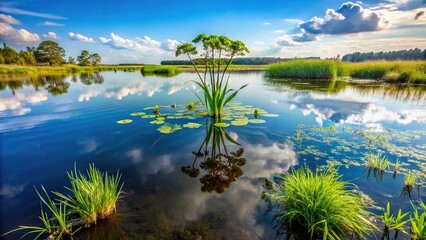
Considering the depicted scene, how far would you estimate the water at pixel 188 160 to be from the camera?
3408mm

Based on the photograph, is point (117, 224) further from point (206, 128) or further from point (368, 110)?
point (368, 110)

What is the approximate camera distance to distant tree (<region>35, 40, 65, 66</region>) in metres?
75.6

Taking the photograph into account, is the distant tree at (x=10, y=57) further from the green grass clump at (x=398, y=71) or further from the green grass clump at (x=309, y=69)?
the green grass clump at (x=398, y=71)

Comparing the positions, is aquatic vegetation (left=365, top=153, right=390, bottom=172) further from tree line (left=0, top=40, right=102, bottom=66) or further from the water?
tree line (left=0, top=40, right=102, bottom=66)

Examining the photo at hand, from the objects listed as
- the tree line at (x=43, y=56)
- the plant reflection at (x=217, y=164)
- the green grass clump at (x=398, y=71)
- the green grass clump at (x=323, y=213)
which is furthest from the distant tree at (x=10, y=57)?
the green grass clump at (x=398, y=71)

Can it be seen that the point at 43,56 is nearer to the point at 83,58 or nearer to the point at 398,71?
the point at 83,58

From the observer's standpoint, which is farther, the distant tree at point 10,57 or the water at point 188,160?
the distant tree at point 10,57

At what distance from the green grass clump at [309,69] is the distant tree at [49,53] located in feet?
280

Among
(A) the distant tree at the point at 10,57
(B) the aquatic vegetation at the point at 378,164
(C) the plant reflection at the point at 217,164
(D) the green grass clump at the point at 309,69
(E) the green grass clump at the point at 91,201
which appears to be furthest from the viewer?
(A) the distant tree at the point at 10,57

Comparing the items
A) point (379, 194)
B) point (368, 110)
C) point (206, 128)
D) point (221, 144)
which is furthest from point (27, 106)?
point (368, 110)

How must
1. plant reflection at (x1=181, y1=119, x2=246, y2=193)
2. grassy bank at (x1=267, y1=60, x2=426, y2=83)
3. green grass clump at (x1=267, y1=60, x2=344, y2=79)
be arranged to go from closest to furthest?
plant reflection at (x1=181, y1=119, x2=246, y2=193)
grassy bank at (x1=267, y1=60, x2=426, y2=83)
green grass clump at (x1=267, y1=60, x2=344, y2=79)

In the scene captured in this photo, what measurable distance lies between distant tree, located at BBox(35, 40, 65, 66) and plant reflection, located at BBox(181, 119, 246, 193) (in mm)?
94122

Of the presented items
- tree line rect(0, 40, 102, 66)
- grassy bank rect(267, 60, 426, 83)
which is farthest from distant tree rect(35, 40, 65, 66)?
grassy bank rect(267, 60, 426, 83)

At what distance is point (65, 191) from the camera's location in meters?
4.18
